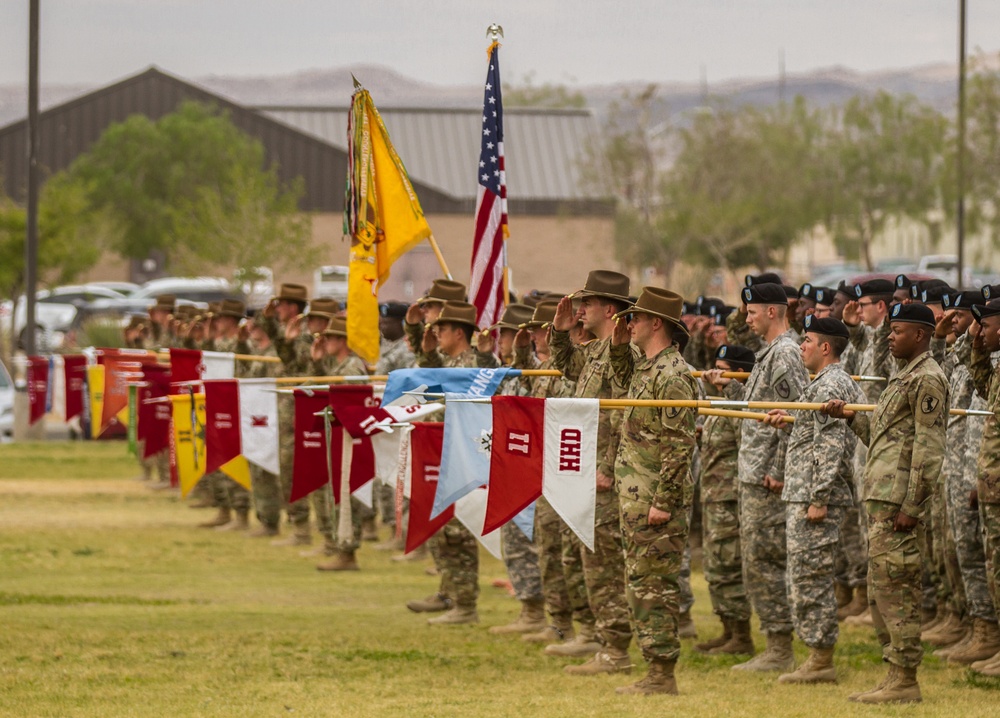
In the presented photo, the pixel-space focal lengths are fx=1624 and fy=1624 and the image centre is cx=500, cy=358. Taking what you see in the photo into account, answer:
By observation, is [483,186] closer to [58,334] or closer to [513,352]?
[513,352]

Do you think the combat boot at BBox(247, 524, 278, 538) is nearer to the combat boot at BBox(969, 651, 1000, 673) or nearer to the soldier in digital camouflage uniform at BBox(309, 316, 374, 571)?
the soldier in digital camouflage uniform at BBox(309, 316, 374, 571)

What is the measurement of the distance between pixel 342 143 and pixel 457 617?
54.5m

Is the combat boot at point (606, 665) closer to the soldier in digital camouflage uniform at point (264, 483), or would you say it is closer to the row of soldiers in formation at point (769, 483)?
the row of soldiers in formation at point (769, 483)

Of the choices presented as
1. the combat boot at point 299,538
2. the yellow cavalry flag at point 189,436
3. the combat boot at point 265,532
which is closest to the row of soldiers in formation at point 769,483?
the yellow cavalry flag at point 189,436

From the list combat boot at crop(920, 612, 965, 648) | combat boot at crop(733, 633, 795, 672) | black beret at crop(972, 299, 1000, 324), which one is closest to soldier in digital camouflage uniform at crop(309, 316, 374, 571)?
combat boot at crop(733, 633, 795, 672)

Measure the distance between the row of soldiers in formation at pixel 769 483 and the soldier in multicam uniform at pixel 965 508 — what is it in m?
0.02

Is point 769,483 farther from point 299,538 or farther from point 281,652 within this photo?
point 299,538

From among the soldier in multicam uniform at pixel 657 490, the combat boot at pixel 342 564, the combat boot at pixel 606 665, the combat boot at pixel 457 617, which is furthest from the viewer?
the combat boot at pixel 342 564

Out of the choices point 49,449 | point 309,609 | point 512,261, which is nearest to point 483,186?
point 309,609

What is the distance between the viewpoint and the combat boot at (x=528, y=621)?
11.9 metres


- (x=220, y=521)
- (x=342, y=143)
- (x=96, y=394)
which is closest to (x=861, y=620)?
(x=220, y=521)

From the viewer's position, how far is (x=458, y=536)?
12.3 metres

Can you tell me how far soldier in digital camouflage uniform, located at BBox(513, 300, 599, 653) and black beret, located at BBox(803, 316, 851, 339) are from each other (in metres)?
1.81

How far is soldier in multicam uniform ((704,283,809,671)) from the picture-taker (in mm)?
10164
